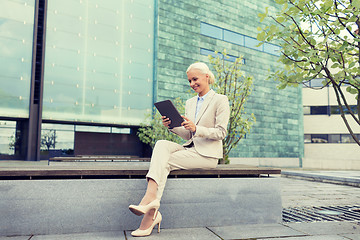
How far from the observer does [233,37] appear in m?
26.9

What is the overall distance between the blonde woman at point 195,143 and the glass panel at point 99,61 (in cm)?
1548

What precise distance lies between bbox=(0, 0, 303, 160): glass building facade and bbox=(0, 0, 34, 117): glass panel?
2.0 inches

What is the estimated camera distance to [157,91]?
2106 cm

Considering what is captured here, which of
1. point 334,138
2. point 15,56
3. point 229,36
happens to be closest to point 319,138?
point 334,138

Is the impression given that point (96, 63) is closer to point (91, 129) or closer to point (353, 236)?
point (91, 129)

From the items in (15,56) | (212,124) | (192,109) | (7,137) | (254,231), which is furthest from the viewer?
(7,137)

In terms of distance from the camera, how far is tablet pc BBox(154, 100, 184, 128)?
370 centimetres

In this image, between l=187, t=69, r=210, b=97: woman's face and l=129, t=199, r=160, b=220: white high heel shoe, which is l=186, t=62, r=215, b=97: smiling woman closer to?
l=187, t=69, r=210, b=97: woman's face

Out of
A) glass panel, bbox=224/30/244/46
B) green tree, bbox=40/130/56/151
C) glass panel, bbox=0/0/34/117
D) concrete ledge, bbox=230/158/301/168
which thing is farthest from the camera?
glass panel, bbox=224/30/244/46

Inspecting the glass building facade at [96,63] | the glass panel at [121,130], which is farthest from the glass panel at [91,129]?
the glass panel at [121,130]

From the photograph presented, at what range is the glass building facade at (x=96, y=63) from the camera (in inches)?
682

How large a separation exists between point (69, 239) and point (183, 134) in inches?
78.0

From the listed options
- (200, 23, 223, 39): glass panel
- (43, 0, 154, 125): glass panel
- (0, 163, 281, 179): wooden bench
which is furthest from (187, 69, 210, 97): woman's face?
(200, 23, 223, 39): glass panel

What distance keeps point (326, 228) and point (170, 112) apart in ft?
8.69
